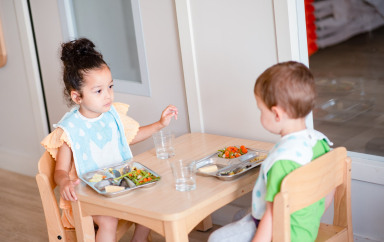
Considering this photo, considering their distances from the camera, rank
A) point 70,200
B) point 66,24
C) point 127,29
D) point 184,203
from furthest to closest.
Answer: point 66,24 < point 127,29 < point 70,200 < point 184,203

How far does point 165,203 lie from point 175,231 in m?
0.10

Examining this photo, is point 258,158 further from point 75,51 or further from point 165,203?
point 75,51

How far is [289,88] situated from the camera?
1.56m

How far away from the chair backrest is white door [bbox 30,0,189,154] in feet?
2.48

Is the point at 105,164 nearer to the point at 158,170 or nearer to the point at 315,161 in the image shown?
the point at 158,170

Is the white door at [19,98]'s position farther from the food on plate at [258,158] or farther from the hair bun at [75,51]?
the food on plate at [258,158]

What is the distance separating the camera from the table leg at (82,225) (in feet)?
6.37

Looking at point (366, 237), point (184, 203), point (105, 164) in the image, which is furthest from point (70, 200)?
point (366, 237)

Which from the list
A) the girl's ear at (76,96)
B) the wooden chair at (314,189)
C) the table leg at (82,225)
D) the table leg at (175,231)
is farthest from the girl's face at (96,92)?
the wooden chair at (314,189)

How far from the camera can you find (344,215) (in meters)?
1.80

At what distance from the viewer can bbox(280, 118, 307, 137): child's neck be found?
163 centimetres

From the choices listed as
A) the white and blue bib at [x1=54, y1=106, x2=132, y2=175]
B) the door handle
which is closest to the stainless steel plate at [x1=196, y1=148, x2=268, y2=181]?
the white and blue bib at [x1=54, y1=106, x2=132, y2=175]

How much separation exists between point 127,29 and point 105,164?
0.92m

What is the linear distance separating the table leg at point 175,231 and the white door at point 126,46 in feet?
3.41
